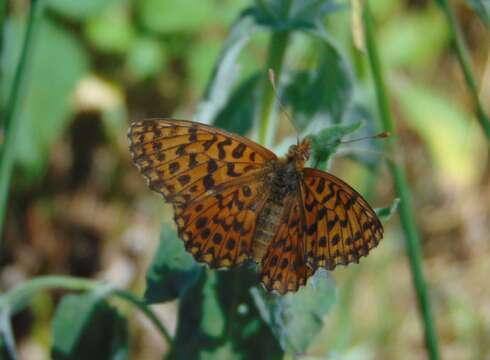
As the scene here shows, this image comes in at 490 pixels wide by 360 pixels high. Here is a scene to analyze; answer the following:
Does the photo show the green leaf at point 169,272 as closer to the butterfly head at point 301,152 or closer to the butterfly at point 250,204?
the butterfly at point 250,204

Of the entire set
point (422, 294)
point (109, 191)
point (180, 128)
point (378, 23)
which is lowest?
point (422, 294)

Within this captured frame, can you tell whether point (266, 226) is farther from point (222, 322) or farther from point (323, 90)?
point (323, 90)

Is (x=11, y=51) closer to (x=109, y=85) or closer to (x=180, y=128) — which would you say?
(x=109, y=85)

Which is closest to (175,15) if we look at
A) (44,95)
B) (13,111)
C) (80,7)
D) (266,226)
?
(80,7)

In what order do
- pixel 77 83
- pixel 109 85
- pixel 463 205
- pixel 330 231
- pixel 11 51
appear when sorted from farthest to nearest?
1. pixel 463 205
2. pixel 109 85
3. pixel 77 83
4. pixel 11 51
5. pixel 330 231

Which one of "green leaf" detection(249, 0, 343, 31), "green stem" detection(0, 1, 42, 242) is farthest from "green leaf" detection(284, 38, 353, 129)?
"green stem" detection(0, 1, 42, 242)

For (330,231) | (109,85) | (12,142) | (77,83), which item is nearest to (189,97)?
(109,85)
